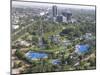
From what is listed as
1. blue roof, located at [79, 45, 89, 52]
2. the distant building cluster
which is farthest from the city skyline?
blue roof, located at [79, 45, 89, 52]

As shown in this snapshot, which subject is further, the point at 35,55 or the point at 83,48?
the point at 83,48

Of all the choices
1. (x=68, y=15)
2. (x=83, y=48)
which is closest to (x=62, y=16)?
(x=68, y=15)

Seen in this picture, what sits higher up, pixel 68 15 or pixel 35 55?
pixel 68 15

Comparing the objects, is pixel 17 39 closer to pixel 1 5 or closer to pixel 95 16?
pixel 1 5

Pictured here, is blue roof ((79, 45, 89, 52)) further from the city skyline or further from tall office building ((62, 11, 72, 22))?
the city skyline

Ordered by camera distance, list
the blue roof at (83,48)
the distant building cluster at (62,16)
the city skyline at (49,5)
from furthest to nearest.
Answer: the blue roof at (83,48) < the distant building cluster at (62,16) < the city skyline at (49,5)

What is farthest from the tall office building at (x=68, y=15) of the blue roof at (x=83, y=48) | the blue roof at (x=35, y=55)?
the blue roof at (x=35, y=55)

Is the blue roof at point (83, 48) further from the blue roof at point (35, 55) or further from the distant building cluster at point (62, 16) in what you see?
the blue roof at point (35, 55)

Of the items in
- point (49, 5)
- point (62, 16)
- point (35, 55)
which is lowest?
point (35, 55)

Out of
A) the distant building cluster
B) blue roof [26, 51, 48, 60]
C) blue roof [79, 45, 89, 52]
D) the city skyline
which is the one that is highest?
the city skyline

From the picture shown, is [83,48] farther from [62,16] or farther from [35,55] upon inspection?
[35,55]

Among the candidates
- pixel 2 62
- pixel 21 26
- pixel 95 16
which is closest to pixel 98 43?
pixel 95 16
